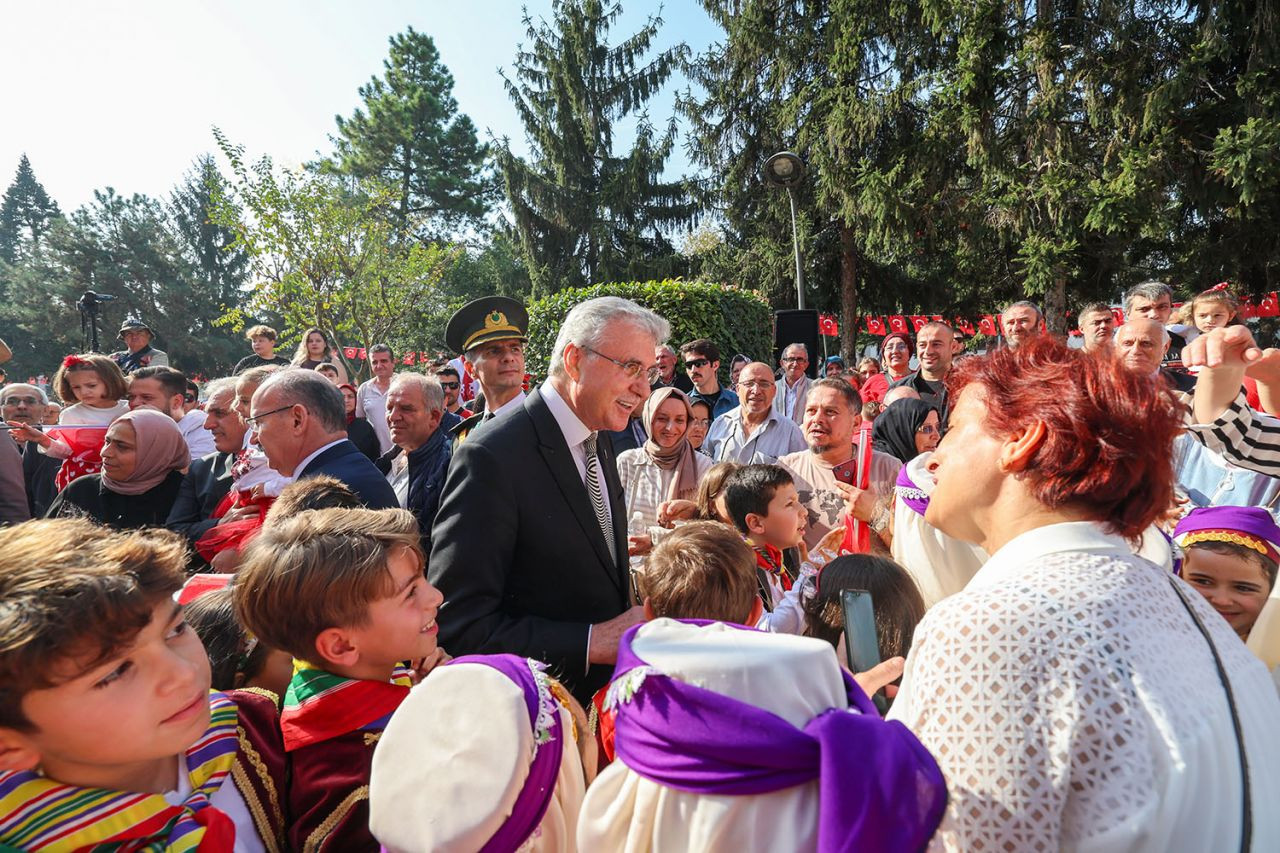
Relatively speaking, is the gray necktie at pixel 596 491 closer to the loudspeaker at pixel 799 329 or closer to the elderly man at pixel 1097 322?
the elderly man at pixel 1097 322

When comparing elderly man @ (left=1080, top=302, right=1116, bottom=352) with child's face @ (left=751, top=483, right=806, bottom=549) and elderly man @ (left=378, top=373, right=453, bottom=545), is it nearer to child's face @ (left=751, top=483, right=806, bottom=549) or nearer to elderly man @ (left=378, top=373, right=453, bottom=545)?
child's face @ (left=751, top=483, right=806, bottom=549)

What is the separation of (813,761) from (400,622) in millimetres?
1130

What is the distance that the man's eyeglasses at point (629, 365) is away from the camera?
2445mm

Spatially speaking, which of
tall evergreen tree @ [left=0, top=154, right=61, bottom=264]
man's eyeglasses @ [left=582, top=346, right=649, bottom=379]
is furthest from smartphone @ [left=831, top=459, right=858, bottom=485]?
tall evergreen tree @ [left=0, top=154, right=61, bottom=264]

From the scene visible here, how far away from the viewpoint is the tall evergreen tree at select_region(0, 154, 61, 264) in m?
66.8

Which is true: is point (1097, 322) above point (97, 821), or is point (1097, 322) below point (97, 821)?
above

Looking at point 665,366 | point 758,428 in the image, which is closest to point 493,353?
point 758,428

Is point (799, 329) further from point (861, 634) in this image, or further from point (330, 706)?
point (330, 706)

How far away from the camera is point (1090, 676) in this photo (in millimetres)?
958

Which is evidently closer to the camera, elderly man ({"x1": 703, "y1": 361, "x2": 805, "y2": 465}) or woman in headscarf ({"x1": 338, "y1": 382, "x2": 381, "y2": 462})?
elderly man ({"x1": 703, "y1": 361, "x2": 805, "y2": 465})

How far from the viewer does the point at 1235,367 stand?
2.58 meters

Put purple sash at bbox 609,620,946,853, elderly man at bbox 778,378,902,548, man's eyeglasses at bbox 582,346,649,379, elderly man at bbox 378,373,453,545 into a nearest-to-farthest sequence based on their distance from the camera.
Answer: purple sash at bbox 609,620,946,853 < man's eyeglasses at bbox 582,346,649,379 < elderly man at bbox 778,378,902,548 < elderly man at bbox 378,373,453,545

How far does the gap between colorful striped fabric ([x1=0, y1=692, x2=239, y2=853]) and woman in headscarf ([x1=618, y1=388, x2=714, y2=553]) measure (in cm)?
334

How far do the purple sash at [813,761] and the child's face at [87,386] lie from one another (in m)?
5.59
